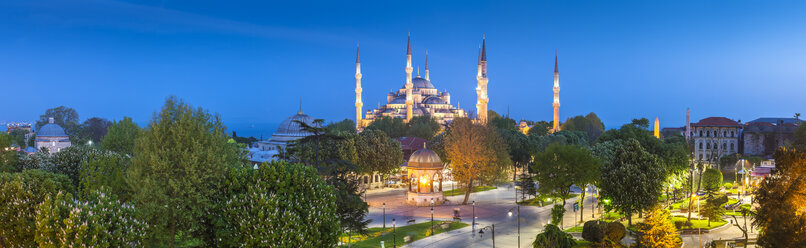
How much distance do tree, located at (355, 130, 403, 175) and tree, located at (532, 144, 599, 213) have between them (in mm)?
15972

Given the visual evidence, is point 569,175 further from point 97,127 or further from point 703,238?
point 97,127

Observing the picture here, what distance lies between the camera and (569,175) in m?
36.8

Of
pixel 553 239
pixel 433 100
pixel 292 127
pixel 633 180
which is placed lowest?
pixel 553 239

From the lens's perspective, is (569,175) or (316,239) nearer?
(316,239)

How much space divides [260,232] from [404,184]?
3908 cm

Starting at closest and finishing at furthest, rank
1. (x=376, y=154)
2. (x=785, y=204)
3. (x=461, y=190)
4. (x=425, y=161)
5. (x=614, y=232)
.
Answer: (x=785, y=204), (x=614, y=232), (x=425, y=161), (x=376, y=154), (x=461, y=190)

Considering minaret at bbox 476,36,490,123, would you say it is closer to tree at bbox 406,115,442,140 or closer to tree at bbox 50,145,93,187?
tree at bbox 406,115,442,140

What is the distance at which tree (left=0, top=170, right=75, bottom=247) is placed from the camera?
19844 mm

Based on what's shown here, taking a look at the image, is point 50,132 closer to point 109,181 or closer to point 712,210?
point 109,181

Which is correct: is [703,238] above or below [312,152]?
below

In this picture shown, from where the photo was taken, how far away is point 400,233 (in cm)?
3089

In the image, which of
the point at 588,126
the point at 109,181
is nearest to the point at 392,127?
the point at 588,126

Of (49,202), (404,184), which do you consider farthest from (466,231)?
(404,184)

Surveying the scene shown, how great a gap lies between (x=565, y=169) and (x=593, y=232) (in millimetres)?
10515
